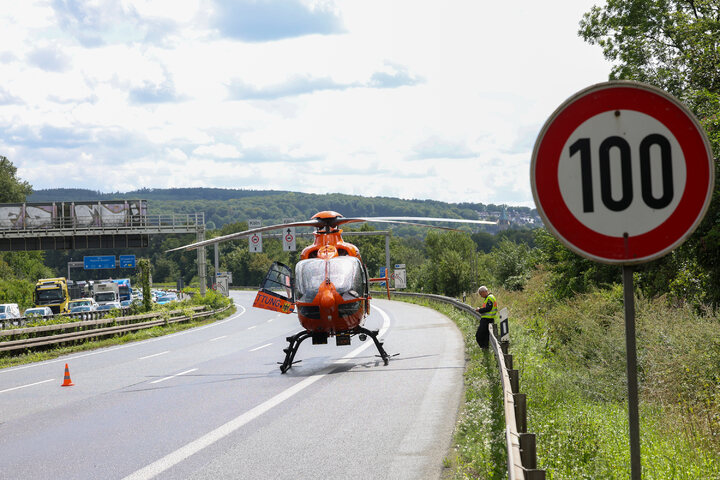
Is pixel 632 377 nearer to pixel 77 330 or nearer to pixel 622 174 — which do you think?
pixel 622 174

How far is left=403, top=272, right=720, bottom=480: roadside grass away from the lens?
282 inches

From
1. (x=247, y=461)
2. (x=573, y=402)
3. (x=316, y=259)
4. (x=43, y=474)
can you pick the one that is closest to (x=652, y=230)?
(x=247, y=461)

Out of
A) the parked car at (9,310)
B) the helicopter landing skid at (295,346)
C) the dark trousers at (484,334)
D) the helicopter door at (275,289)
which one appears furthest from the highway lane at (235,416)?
the parked car at (9,310)

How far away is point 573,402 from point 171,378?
29.0 ft

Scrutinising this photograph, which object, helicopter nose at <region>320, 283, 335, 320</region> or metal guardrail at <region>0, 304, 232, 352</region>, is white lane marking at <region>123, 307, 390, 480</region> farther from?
metal guardrail at <region>0, 304, 232, 352</region>

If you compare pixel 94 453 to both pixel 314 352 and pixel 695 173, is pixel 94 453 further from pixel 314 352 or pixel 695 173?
pixel 314 352

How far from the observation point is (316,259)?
55.4 feet

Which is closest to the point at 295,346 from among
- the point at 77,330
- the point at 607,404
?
the point at 607,404

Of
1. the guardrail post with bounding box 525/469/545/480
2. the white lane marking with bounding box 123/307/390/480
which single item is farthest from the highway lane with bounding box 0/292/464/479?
the guardrail post with bounding box 525/469/545/480

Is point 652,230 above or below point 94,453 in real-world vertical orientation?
above

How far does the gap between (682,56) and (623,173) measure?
81.8 ft

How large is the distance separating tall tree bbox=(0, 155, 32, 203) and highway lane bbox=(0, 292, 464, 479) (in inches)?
3362

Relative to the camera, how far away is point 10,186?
97.6m

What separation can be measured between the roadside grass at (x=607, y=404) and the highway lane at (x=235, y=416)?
0.56 metres
